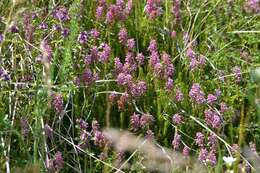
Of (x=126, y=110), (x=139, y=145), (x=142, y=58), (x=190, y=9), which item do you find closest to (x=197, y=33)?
(x=190, y=9)

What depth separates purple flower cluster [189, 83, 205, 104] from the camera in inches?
109

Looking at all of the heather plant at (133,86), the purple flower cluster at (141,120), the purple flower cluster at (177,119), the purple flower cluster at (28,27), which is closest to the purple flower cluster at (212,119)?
the heather plant at (133,86)

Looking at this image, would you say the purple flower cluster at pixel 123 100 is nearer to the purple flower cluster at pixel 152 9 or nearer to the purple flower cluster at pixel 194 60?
the purple flower cluster at pixel 194 60

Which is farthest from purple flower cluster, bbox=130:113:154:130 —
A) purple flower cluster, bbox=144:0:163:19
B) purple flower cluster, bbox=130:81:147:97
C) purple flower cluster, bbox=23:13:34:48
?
purple flower cluster, bbox=144:0:163:19

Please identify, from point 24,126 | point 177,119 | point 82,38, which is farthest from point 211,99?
point 24,126

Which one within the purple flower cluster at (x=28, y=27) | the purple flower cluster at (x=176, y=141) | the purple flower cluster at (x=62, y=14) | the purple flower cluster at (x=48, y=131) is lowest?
the purple flower cluster at (x=176, y=141)

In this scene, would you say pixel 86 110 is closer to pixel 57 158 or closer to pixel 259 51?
pixel 57 158

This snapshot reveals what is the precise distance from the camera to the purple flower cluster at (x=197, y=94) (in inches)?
109

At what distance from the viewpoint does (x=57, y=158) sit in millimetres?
2467

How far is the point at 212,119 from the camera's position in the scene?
2.72 meters

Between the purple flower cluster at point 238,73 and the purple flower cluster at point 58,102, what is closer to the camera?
the purple flower cluster at point 58,102

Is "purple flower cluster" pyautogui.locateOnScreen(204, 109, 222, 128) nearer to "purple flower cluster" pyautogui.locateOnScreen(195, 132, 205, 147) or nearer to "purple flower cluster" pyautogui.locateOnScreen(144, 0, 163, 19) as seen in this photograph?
"purple flower cluster" pyautogui.locateOnScreen(195, 132, 205, 147)

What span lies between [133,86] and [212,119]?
0.41 metres

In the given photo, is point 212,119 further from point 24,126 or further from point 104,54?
point 24,126
